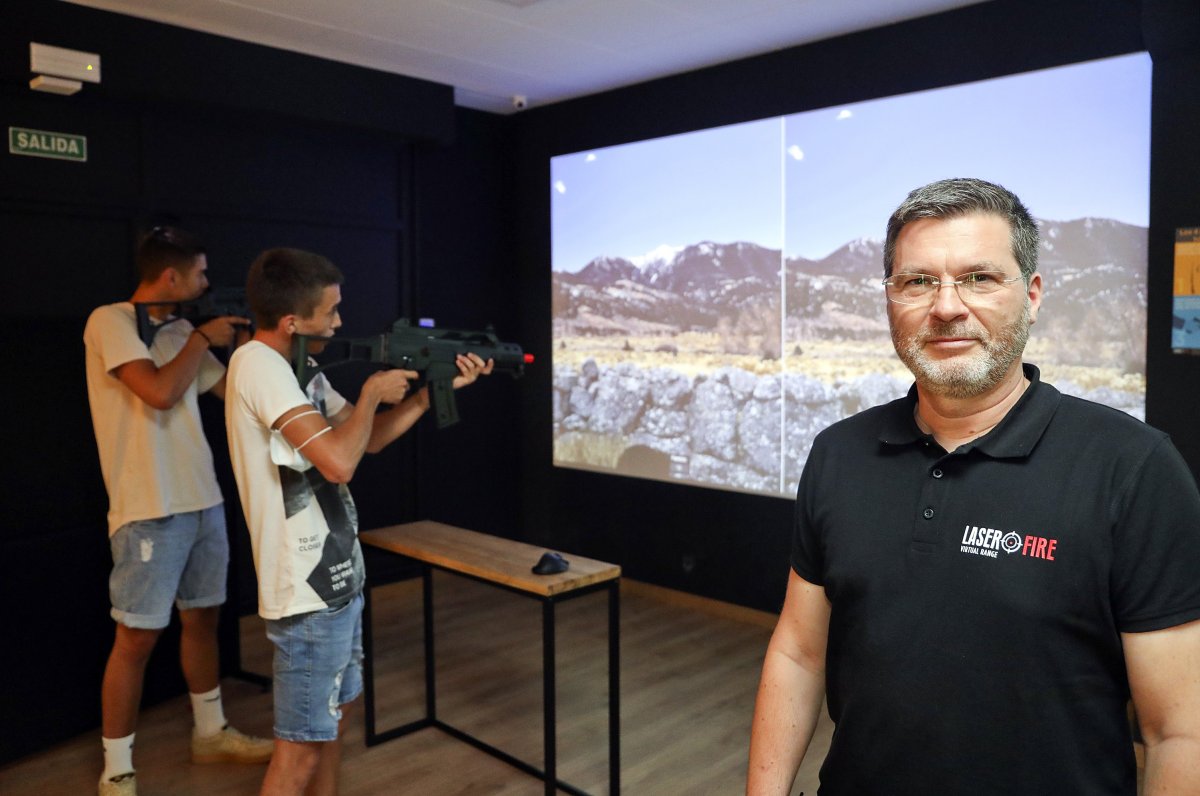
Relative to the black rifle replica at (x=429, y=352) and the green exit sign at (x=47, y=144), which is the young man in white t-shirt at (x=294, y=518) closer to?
the black rifle replica at (x=429, y=352)

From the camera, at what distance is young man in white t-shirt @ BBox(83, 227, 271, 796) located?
2598 millimetres

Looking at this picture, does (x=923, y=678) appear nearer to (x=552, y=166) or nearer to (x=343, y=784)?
(x=343, y=784)

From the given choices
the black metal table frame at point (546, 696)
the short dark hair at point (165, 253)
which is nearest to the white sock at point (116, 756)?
the black metal table frame at point (546, 696)

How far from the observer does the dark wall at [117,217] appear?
2988 millimetres

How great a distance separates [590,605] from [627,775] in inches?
68.9

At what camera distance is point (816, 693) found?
1.29m

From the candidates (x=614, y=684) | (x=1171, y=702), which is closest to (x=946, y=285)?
(x=1171, y=702)

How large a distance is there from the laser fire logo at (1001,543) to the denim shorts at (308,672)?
1.43 meters

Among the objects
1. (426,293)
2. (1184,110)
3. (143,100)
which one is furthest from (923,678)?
(426,293)

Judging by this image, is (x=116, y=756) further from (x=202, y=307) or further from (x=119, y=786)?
(x=202, y=307)

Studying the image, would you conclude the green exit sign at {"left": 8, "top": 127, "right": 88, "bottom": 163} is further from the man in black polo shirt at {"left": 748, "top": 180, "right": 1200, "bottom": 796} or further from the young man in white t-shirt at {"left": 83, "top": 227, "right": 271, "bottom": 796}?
the man in black polo shirt at {"left": 748, "top": 180, "right": 1200, "bottom": 796}

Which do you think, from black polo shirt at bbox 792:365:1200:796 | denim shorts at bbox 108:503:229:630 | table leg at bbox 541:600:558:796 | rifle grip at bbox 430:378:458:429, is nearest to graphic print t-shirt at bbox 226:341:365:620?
rifle grip at bbox 430:378:458:429

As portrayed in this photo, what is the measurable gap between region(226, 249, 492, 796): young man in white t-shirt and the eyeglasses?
1.29 metres

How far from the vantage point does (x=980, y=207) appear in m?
1.11
